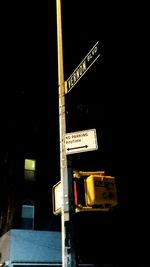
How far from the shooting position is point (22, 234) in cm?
1666

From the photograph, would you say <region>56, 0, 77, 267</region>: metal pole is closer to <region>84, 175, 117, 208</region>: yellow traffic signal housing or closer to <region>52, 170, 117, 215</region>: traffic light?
<region>52, 170, 117, 215</region>: traffic light

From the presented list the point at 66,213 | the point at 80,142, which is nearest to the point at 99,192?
the point at 66,213

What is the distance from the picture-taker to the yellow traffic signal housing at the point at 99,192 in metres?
5.43

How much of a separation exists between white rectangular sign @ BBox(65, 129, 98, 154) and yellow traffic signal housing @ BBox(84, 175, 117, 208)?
1.68ft

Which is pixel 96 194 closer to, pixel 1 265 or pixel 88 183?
pixel 88 183

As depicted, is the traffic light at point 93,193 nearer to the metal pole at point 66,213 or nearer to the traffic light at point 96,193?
the traffic light at point 96,193

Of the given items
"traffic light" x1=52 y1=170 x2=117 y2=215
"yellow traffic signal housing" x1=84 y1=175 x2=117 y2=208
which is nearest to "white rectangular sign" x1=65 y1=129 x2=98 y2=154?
"traffic light" x1=52 y1=170 x2=117 y2=215

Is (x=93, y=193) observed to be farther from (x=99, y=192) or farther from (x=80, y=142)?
(x=80, y=142)

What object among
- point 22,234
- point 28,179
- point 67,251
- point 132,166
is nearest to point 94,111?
point 132,166

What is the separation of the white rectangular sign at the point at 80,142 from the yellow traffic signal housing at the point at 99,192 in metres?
0.51

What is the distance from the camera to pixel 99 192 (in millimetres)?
5469

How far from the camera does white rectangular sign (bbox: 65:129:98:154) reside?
5.86m

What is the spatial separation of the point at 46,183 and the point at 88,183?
13.4 metres

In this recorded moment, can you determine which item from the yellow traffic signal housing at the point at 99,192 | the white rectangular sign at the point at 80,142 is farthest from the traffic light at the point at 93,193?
the white rectangular sign at the point at 80,142
